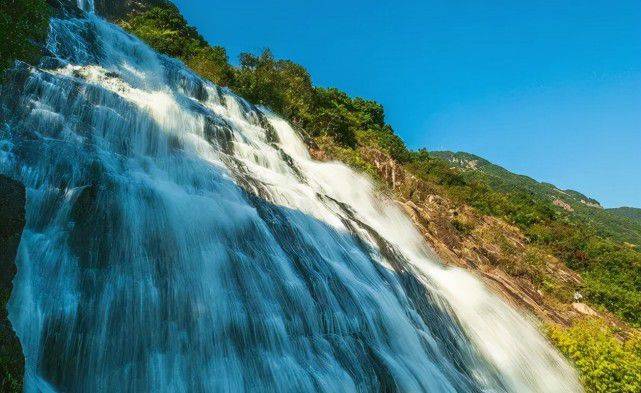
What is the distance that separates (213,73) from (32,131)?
17112 mm

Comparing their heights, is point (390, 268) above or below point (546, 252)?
below

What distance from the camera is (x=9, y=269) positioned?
550 centimetres

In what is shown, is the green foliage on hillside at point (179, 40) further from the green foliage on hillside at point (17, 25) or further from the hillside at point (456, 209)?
the green foliage on hillside at point (17, 25)

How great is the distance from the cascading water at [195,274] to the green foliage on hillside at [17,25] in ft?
5.51

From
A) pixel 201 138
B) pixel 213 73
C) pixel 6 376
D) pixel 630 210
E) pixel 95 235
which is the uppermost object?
pixel 630 210

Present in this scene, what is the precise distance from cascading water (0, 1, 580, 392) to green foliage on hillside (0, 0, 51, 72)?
1.68 metres

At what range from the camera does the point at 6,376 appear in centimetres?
429

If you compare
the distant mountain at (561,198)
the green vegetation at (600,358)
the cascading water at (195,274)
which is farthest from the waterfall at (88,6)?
the distant mountain at (561,198)

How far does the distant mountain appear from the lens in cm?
6307

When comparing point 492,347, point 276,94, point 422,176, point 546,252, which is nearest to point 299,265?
point 492,347

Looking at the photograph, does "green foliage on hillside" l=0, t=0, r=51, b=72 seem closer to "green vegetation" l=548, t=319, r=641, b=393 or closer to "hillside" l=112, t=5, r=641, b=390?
"hillside" l=112, t=5, r=641, b=390

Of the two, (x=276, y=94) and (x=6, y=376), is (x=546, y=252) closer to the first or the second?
(x=276, y=94)

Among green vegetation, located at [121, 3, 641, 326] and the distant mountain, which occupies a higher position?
the distant mountain

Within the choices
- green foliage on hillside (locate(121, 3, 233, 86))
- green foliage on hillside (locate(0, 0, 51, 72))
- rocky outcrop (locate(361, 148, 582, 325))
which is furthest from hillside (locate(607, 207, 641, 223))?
green foliage on hillside (locate(0, 0, 51, 72))
